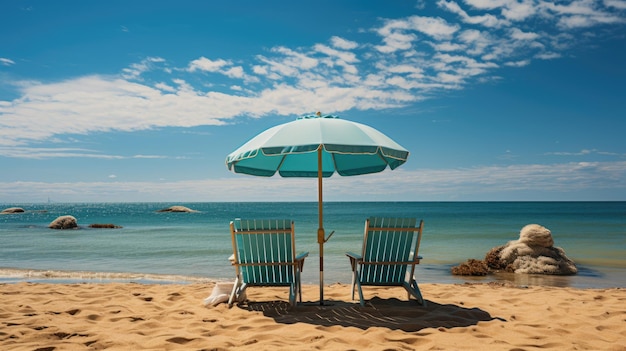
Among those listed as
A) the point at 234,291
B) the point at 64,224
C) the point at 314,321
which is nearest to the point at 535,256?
the point at 314,321

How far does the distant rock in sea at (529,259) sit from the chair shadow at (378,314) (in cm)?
449

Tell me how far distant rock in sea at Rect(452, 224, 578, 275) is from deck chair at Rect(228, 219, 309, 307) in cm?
541

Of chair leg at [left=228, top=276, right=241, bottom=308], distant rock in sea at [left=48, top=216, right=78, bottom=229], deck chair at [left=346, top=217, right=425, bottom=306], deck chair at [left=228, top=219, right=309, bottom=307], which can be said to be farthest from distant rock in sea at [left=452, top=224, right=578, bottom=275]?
distant rock in sea at [left=48, top=216, right=78, bottom=229]

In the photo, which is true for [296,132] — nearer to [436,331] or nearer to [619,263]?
[436,331]

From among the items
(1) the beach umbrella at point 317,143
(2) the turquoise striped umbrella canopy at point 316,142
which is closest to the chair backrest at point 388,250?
(1) the beach umbrella at point 317,143

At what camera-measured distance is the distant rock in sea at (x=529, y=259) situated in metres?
9.28

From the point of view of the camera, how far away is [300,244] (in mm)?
17578

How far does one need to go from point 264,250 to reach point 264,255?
0.06 metres

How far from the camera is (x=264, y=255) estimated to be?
516 cm

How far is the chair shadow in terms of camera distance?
4.38m

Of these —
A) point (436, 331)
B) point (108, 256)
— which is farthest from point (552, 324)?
point (108, 256)

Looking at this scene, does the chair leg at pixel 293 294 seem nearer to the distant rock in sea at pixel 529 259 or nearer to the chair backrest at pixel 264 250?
the chair backrest at pixel 264 250

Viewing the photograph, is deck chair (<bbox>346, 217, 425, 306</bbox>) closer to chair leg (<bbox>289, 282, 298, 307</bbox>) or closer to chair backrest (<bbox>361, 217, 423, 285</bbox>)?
chair backrest (<bbox>361, 217, 423, 285</bbox>)

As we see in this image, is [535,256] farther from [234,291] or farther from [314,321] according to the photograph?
[234,291]
